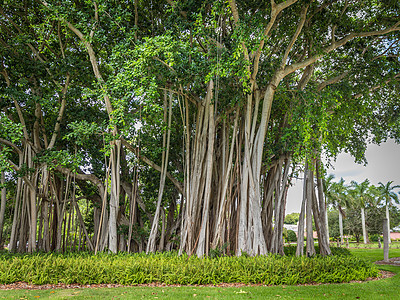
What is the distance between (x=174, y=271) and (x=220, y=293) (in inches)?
40.9

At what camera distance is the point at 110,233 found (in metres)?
7.09

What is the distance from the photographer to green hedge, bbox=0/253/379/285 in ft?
16.9

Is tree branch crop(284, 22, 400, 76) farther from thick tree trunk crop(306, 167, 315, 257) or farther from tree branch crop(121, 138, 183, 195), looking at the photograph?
tree branch crop(121, 138, 183, 195)

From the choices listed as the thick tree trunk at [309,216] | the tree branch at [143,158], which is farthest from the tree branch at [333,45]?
the tree branch at [143,158]

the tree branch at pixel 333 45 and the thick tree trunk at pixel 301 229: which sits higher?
the tree branch at pixel 333 45

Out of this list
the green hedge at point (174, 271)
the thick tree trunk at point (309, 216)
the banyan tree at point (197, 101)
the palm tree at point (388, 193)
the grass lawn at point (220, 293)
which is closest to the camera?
the grass lawn at point (220, 293)

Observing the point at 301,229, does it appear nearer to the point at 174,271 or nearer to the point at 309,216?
the point at 309,216

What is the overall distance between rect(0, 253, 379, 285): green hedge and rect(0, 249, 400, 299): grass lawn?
308 mm

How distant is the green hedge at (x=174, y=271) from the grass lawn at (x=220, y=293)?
308mm

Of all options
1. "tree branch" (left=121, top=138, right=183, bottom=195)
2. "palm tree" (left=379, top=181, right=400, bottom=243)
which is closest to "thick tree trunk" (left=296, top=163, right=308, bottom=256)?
"tree branch" (left=121, top=138, right=183, bottom=195)

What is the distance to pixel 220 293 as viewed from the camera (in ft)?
14.6

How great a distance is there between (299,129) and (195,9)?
10.8 feet

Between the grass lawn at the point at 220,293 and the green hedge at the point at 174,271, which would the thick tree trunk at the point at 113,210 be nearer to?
the green hedge at the point at 174,271

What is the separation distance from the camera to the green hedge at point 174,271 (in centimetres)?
514
